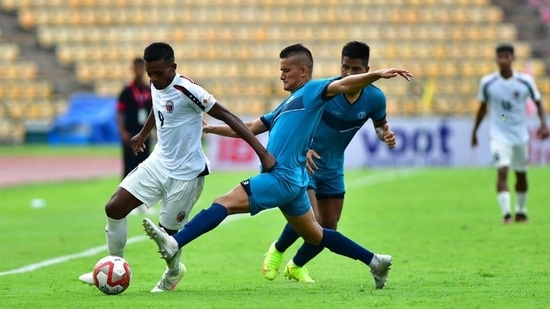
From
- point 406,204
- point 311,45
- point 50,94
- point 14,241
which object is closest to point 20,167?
point 50,94

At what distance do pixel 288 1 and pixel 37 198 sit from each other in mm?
20339

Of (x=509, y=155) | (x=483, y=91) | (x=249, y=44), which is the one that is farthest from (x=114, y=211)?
(x=249, y=44)

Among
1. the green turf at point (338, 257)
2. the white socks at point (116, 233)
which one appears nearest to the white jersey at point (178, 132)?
the white socks at point (116, 233)

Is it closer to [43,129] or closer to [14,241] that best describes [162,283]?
[14,241]

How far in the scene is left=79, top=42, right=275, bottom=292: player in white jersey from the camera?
8.91 meters

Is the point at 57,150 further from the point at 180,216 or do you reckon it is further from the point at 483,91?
the point at 180,216

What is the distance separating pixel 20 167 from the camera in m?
32.7

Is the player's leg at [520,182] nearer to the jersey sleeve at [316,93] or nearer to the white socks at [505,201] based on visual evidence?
the white socks at [505,201]

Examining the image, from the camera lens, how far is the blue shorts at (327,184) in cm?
1009

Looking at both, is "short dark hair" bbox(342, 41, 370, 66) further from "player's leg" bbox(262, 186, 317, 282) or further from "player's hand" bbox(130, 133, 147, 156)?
"player's hand" bbox(130, 133, 147, 156)

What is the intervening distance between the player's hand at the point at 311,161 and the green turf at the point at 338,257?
94 cm

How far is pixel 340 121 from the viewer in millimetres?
9828

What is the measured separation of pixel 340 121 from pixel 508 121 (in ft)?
21.6

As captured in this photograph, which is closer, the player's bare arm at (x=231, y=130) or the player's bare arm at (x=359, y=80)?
the player's bare arm at (x=359, y=80)
